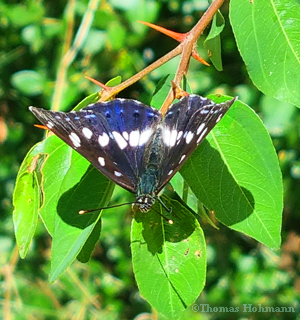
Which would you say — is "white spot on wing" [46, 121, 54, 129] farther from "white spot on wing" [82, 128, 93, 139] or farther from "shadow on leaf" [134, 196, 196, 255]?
"shadow on leaf" [134, 196, 196, 255]

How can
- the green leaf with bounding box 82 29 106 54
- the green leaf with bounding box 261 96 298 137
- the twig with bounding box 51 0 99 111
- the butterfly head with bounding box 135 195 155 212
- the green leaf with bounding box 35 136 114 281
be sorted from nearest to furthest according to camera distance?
the green leaf with bounding box 35 136 114 281 → the butterfly head with bounding box 135 195 155 212 → the green leaf with bounding box 261 96 298 137 → the twig with bounding box 51 0 99 111 → the green leaf with bounding box 82 29 106 54

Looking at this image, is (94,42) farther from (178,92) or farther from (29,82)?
(178,92)

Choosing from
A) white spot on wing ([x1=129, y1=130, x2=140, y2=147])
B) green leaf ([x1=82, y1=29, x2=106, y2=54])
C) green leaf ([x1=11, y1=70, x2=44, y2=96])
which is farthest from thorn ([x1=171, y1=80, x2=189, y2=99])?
green leaf ([x1=11, y1=70, x2=44, y2=96])

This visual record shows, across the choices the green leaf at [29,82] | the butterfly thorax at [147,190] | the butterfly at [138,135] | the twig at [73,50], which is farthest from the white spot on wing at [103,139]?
the green leaf at [29,82]

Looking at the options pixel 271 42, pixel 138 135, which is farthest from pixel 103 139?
pixel 271 42

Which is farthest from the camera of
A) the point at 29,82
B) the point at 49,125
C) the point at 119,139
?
the point at 29,82

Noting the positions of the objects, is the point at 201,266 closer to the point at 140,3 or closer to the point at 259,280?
the point at 140,3

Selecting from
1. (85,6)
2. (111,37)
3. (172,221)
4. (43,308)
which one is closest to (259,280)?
(43,308)
